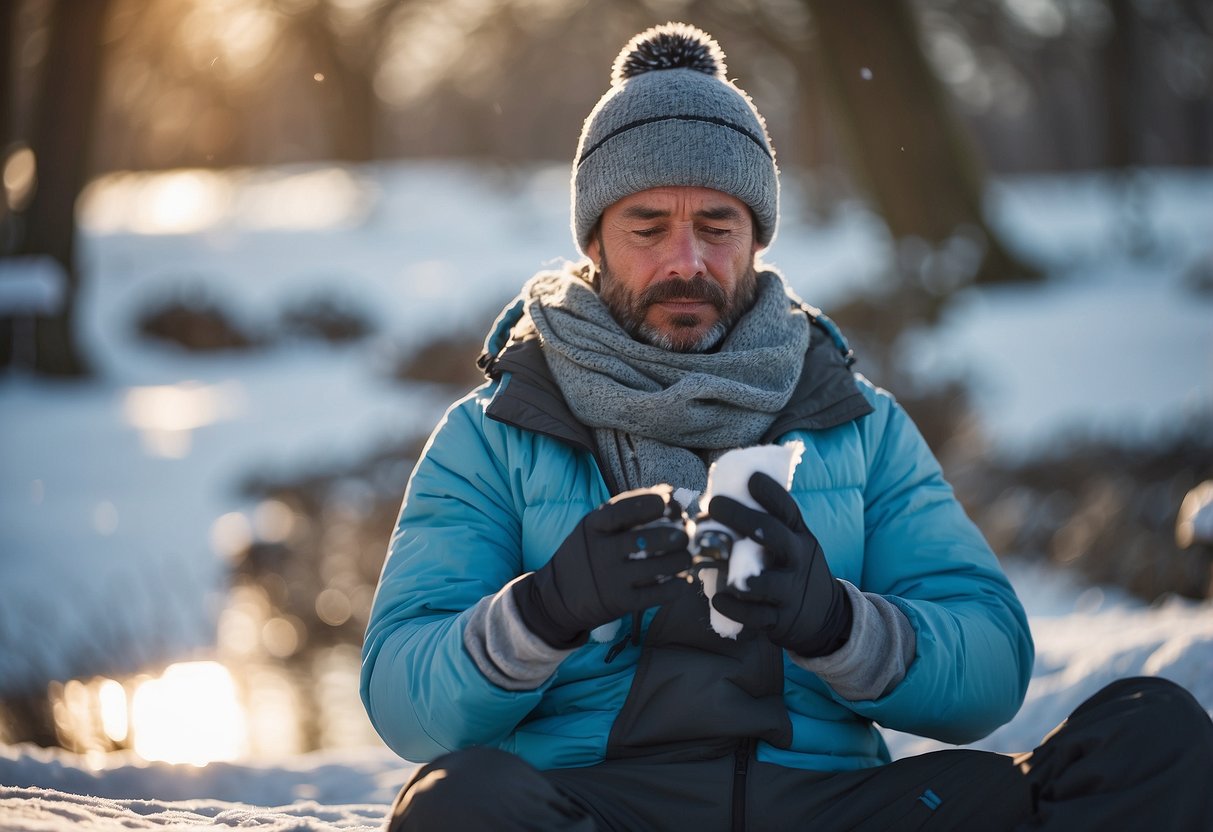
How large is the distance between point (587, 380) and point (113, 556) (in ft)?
18.3

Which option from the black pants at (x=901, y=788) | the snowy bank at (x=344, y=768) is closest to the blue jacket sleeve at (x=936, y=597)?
the black pants at (x=901, y=788)

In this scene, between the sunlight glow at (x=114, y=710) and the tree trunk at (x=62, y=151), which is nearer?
the sunlight glow at (x=114, y=710)

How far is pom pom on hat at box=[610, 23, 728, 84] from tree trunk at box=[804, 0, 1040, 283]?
856cm

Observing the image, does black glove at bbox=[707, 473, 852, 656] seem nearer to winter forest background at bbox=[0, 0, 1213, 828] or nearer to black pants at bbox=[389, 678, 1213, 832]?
black pants at bbox=[389, 678, 1213, 832]

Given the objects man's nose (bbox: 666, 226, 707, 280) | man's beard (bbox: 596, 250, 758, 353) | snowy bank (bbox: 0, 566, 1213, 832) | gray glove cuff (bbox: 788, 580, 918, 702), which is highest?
man's nose (bbox: 666, 226, 707, 280)

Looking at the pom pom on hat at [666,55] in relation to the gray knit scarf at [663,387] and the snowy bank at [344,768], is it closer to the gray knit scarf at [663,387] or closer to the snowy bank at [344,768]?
the gray knit scarf at [663,387]

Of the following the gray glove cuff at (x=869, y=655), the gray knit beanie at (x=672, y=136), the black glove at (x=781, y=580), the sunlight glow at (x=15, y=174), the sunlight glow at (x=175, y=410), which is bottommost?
the gray glove cuff at (x=869, y=655)

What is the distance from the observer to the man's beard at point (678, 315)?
257cm

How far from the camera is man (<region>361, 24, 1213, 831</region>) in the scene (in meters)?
1.95

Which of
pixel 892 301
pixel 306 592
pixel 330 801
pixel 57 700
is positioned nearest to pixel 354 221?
pixel 892 301

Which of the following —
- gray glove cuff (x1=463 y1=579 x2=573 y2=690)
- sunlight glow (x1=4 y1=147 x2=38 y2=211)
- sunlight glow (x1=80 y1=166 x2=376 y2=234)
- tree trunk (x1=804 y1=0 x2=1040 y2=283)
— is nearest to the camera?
gray glove cuff (x1=463 y1=579 x2=573 y2=690)

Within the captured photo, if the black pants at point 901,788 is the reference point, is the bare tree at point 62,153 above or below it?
above

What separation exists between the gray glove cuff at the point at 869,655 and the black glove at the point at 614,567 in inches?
13.5

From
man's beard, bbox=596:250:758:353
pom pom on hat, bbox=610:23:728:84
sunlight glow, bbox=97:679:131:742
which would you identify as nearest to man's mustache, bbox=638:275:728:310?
man's beard, bbox=596:250:758:353
